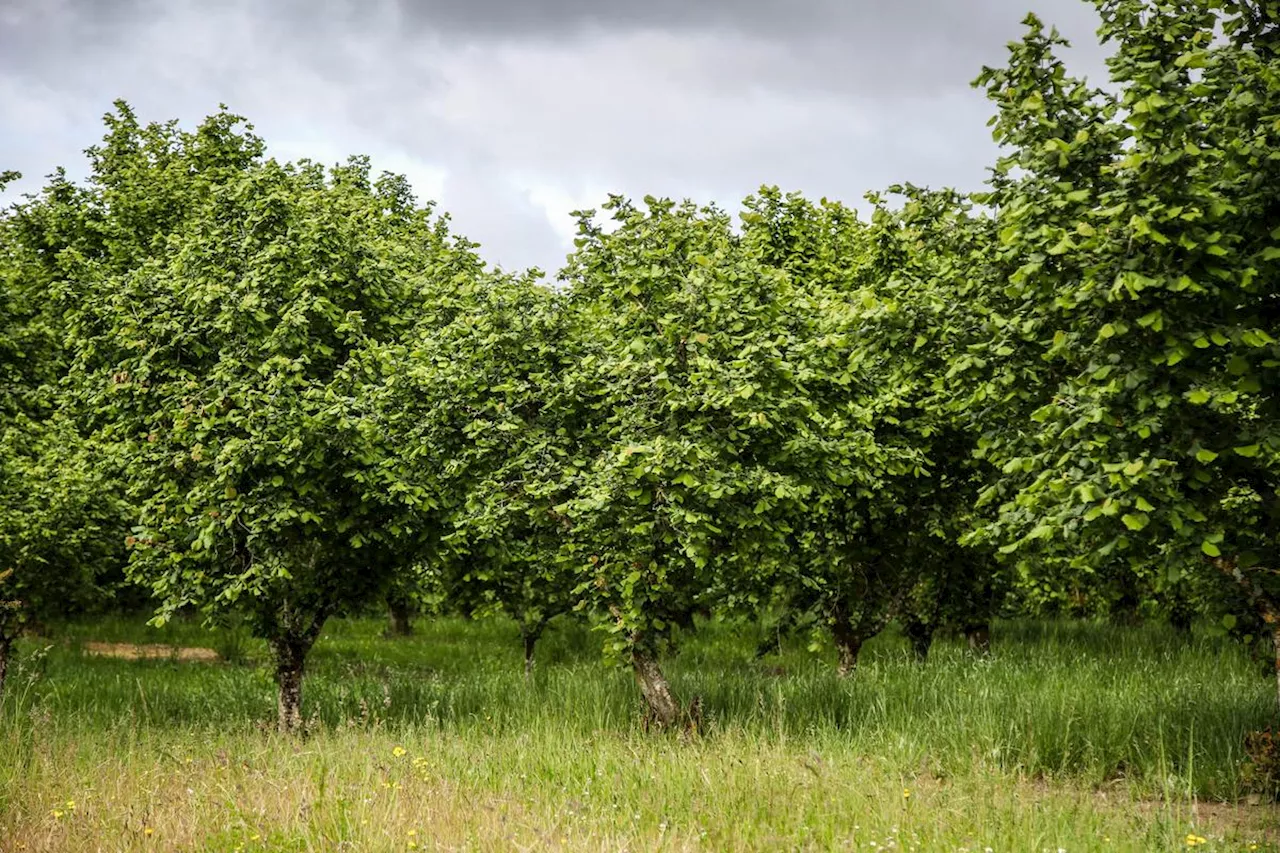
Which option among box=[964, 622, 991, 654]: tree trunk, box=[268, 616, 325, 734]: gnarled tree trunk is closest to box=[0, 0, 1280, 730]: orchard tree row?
box=[268, 616, 325, 734]: gnarled tree trunk

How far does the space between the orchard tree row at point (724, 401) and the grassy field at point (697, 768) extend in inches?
47.2

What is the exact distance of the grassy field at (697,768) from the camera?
6.73 meters

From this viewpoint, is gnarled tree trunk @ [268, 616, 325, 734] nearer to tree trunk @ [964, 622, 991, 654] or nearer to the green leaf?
the green leaf

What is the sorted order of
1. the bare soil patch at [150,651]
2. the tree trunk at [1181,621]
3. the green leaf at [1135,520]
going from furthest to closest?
1. the bare soil patch at [150,651]
2. the tree trunk at [1181,621]
3. the green leaf at [1135,520]

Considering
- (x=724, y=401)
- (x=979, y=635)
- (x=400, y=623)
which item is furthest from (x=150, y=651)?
(x=724, y=401)

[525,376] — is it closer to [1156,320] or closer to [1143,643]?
[1156,320]

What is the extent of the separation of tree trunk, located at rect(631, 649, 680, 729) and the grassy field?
44 centimetres

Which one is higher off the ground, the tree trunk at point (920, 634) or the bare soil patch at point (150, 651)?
the tree trunk at point (920, 634)

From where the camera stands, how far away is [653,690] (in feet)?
37.2

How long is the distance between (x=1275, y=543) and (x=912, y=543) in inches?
315

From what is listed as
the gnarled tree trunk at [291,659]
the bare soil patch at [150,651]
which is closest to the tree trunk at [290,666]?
the gnarled tree trunk at [291,659]

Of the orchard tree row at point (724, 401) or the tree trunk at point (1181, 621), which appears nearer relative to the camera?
the orchard tree row at point (724, 401)

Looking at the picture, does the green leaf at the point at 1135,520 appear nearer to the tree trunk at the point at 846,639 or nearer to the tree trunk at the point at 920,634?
the tree trunk at the point at 846,639

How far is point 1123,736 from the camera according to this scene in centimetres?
965
